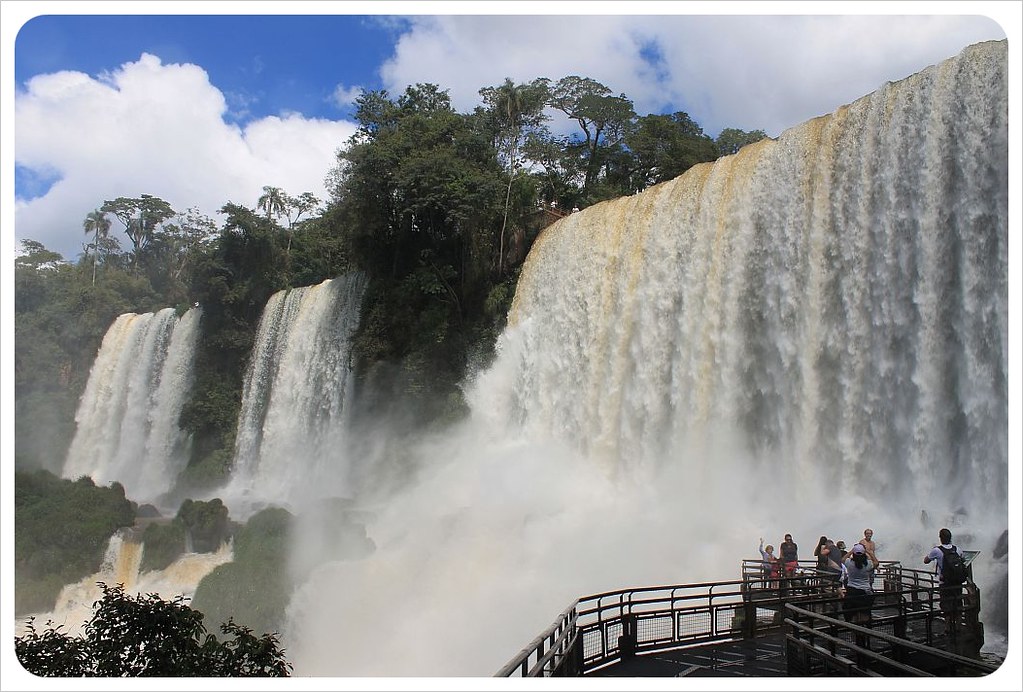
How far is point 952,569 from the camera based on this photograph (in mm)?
8070

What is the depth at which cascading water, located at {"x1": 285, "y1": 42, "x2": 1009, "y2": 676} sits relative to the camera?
1184 centimetres

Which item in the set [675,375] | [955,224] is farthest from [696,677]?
[675,375]

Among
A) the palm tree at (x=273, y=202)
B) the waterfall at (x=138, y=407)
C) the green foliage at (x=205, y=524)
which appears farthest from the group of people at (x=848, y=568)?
the palm tree at (x=273, y=202)

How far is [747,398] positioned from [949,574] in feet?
23.3

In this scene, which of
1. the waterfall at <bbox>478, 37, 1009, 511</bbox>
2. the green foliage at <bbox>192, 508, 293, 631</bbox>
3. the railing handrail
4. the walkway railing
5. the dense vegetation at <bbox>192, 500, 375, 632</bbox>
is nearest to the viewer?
the railing handrail

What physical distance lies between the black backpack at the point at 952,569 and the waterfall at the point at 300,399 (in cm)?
1859

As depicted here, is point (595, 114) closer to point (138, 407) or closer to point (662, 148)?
point (662, 148)

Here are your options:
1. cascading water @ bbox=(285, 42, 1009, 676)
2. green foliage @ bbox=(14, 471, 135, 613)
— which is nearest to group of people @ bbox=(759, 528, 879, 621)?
cascading water @ bbox=(285, 42, 1009, 676)

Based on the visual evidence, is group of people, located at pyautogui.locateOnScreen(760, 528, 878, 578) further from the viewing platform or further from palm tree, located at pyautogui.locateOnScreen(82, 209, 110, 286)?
palm tree, located at pyautogui.locateOnScreen(82, 209, 110, 286)

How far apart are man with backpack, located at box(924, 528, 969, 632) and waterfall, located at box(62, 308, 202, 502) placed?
29.3m

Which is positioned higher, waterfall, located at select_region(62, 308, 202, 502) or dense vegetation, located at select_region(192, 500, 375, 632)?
waterfall, located at select_region(62, 308, 202, 502)

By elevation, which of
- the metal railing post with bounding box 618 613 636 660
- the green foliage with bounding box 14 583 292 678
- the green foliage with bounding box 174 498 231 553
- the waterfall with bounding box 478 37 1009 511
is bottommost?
the green foliage with bounding box 14 583 292 678

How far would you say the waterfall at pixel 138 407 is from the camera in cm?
3331

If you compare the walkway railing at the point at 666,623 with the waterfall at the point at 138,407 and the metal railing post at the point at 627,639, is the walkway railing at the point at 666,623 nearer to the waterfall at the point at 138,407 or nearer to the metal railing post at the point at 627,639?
the metal railing post at the point at 627,639
